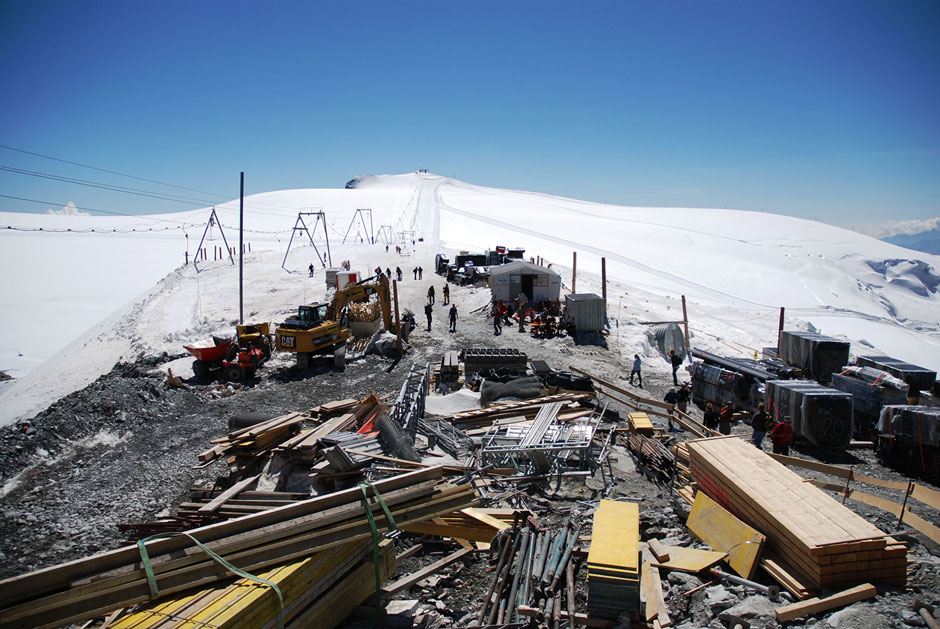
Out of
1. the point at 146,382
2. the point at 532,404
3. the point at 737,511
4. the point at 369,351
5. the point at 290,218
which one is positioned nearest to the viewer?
the point at 737,511

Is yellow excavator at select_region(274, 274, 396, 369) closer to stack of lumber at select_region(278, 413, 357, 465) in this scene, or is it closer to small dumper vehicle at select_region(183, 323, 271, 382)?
small dumper vehicle at select_region(183, 323, 271, 382)

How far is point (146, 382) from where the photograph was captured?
1725cm

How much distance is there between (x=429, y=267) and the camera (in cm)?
4278

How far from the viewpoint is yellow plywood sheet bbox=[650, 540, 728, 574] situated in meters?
6.94

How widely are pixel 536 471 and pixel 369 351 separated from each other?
40.5 feet

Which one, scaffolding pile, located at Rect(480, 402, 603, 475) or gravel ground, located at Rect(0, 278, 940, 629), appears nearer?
gravel ground, located at Rect(0, 278, 940, 629)

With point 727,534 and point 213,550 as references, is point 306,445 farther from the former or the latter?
point 727,534

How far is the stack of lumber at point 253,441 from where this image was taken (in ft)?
→ 35.6

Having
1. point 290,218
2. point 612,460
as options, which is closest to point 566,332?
point 612,460

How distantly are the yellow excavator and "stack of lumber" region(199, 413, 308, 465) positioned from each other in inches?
301

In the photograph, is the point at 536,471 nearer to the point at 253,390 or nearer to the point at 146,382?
the point at 253,390

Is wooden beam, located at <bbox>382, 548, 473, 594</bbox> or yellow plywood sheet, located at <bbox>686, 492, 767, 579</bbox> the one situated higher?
yellow plywood sheet, located at <bbox>686, 492, 767, 579</bbox>

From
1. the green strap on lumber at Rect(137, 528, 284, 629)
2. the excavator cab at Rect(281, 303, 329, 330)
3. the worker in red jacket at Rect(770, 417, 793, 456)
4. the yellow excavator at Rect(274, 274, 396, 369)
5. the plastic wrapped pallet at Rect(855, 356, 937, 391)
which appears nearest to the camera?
the green strap on lumber at Rect(137, 528, 284, 629)

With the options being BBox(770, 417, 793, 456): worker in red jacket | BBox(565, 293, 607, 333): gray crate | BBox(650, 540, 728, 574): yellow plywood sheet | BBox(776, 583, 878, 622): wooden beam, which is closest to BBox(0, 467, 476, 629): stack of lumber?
BBox(650, 540, 728, 574): yellow plywood sheet
